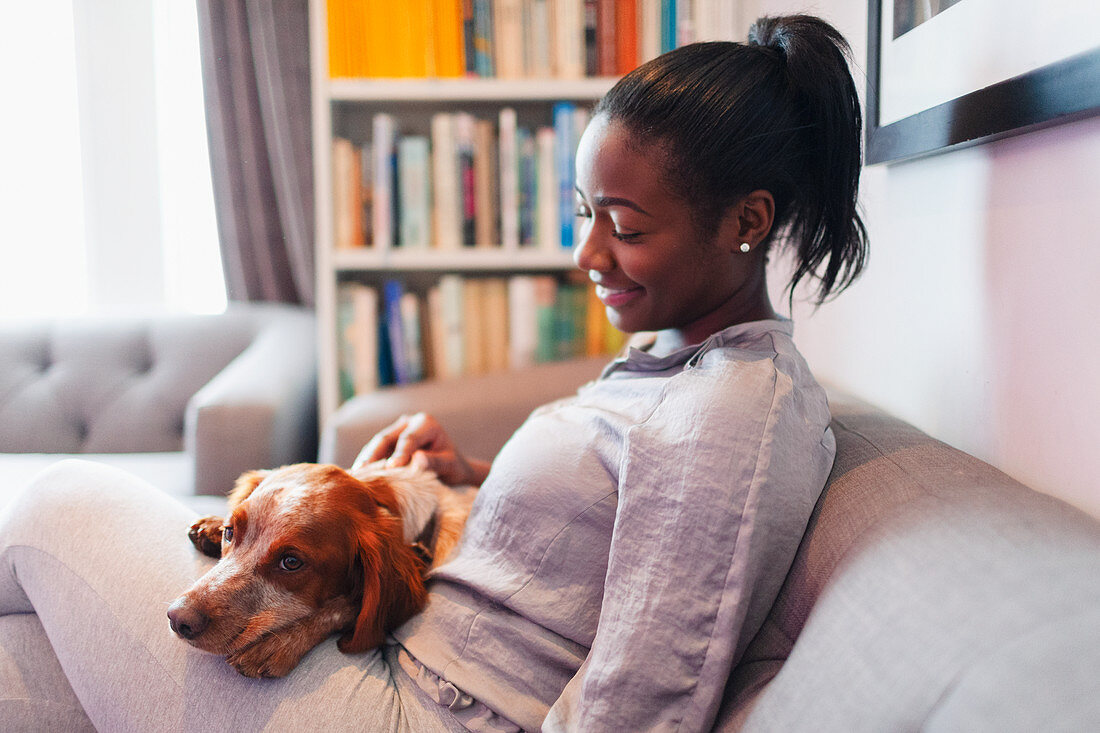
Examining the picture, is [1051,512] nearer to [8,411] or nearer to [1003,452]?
[1003,452]

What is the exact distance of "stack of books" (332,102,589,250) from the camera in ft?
6.48

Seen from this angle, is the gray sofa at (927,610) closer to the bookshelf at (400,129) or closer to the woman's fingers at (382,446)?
the woman's fingers at (382,446)

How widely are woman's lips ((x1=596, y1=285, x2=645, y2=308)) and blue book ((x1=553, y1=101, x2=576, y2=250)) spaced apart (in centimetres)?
105

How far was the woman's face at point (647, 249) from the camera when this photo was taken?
35.4 inches

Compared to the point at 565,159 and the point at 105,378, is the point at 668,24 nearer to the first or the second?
the point at 565,159

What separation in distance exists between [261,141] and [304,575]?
1.95m

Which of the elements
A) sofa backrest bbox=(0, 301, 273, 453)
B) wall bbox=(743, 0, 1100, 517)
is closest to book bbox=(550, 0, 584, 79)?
wall bbox=(743, 0, 1100, 517)

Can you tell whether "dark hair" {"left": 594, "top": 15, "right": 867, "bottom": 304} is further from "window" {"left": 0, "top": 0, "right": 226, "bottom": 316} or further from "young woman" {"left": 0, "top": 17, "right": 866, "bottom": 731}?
"window" {"left": 0, "top": 0, "right": 226, "bottom": 316}

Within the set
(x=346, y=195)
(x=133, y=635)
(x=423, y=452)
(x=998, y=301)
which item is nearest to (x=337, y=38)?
(x=346, y=195)

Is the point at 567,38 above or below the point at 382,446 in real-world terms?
above

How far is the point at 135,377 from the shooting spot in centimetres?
222

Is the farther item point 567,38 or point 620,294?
point 567,38

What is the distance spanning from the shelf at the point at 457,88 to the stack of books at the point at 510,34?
0.11 feet

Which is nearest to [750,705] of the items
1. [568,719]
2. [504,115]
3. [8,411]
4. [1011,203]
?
[568,719]
